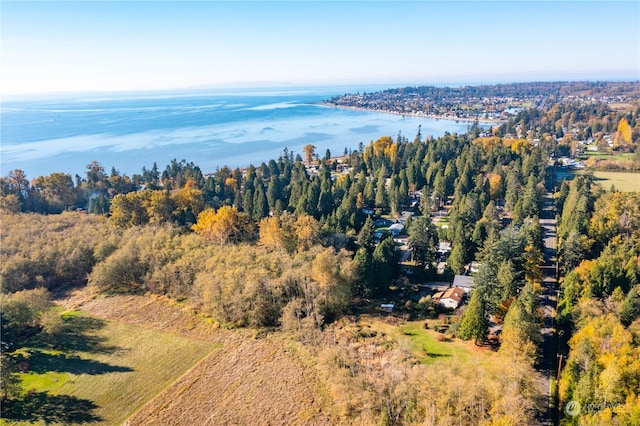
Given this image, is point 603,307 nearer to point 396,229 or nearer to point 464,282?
point 464,282

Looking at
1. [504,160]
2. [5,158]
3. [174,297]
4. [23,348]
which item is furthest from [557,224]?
[5,158]

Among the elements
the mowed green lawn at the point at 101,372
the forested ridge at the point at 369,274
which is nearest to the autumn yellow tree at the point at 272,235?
the forested ridge at the point at 369,274

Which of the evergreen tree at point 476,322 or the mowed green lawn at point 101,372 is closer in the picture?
the mowed green lawn at point 101,372

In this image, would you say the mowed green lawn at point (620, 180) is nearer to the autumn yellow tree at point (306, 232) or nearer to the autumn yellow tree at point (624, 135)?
the autumn yellow tree at point (624, 135)

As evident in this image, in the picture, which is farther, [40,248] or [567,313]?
[40,248]

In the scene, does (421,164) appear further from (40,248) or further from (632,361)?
(40,248)

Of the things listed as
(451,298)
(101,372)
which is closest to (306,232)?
(451,298)

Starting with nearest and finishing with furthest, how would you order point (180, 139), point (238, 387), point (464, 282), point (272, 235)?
1. point (238, 387)
2. point (464, 282)
3. point (272, 235)
4. point (180, 139)
